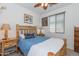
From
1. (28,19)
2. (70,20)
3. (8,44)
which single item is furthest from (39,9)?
(8,44)

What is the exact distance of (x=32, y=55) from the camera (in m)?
1.49

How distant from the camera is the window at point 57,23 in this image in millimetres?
1630

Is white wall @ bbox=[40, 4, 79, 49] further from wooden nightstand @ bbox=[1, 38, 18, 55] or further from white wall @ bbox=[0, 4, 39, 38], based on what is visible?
wooden nightstand @ bbox=[1, 38, 18, 55]

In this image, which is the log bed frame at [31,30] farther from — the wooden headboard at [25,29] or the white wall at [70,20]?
the white wall at [70,20]

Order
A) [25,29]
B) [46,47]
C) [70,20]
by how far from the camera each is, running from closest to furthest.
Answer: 1. [46,47]
2. [25,29]
3. [70,20]

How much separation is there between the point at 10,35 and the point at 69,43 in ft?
3.59

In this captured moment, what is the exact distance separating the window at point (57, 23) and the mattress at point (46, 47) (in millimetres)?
196

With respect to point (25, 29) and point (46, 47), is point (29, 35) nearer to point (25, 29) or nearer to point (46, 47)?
point (25, 29)

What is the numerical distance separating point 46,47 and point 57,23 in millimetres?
539

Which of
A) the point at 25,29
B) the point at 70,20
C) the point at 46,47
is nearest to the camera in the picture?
the point at 46,47

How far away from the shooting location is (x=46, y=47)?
4.67 ft

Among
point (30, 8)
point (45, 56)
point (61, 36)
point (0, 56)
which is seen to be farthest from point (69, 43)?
point (0, 56)

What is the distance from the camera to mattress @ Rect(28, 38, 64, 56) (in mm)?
1383

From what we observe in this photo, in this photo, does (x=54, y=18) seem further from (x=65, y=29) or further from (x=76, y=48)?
(x=76, y=48)
